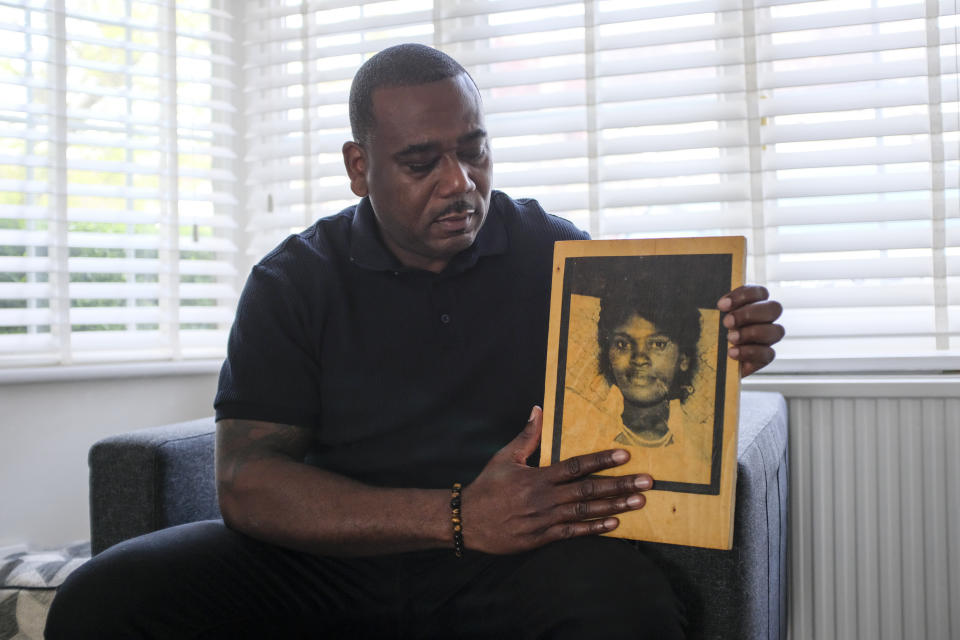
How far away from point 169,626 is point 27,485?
1.15 metres

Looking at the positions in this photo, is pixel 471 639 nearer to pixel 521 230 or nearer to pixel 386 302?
pixel 386 302

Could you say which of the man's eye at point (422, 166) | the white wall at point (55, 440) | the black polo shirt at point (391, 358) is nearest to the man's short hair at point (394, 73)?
the man's eye at point (422, 166)

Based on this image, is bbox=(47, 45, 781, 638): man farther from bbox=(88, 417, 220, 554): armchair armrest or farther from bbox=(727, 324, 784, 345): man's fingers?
bbox=(88, 417, 220, 554): armchair armrest

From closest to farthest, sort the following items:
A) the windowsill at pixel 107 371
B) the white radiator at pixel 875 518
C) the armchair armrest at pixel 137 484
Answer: the armchair armrest at pixel 137 484, the white radiator at pixel 875 518, the windowsill at pixel 107 371

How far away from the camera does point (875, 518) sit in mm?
1723

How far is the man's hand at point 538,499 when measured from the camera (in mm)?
1047

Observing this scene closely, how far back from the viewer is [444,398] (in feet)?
4.31

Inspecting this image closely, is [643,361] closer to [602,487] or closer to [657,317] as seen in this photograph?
[657,317]

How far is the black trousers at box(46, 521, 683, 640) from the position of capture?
1.03m

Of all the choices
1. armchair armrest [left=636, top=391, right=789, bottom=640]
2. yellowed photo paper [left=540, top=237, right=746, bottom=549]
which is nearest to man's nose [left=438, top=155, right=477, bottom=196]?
yellowed photo paper [left=540, top=237, right=746, bottom=549]

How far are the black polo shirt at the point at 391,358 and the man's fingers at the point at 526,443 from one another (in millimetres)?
194

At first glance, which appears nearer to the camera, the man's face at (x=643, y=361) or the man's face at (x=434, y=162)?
the man's face at (x=643, y=361)

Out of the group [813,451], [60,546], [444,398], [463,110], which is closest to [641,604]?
[444,398]

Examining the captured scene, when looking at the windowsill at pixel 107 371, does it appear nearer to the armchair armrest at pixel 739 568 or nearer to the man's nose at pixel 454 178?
the man's nose at pixel 454 178
